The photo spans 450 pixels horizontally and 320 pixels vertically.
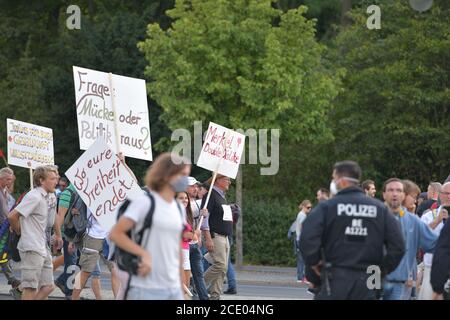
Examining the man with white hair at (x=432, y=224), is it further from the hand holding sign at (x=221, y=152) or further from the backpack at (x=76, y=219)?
the backpack at (x=76, y=219)

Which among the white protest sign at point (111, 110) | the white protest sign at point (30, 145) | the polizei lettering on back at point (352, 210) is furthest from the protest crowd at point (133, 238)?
the polizei lettering on back at point (352, 210)

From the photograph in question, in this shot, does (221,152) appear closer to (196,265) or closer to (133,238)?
(196,265)

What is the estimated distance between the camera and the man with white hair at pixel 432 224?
12039 millimetres

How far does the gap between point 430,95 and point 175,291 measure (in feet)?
69.1

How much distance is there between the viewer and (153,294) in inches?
352

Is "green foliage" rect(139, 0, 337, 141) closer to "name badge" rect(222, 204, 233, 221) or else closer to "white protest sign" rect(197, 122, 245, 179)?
"white protest sign" rect(197, 122, 245, 179)

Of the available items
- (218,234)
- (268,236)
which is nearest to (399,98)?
(268,236)

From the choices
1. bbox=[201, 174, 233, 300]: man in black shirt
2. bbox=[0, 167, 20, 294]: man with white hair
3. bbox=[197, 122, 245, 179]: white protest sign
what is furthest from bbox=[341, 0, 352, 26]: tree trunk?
bbox=[201, 174, 233, 300]: man in black shirt

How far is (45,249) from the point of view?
1373cm

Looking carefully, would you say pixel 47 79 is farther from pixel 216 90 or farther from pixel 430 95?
pixel 430 95

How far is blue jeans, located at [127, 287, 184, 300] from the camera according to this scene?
8922 millimetres

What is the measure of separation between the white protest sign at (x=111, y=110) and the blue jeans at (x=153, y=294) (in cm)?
685

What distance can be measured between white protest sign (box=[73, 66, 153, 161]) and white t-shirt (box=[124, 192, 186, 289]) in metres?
6.90

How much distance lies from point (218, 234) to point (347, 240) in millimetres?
7125
